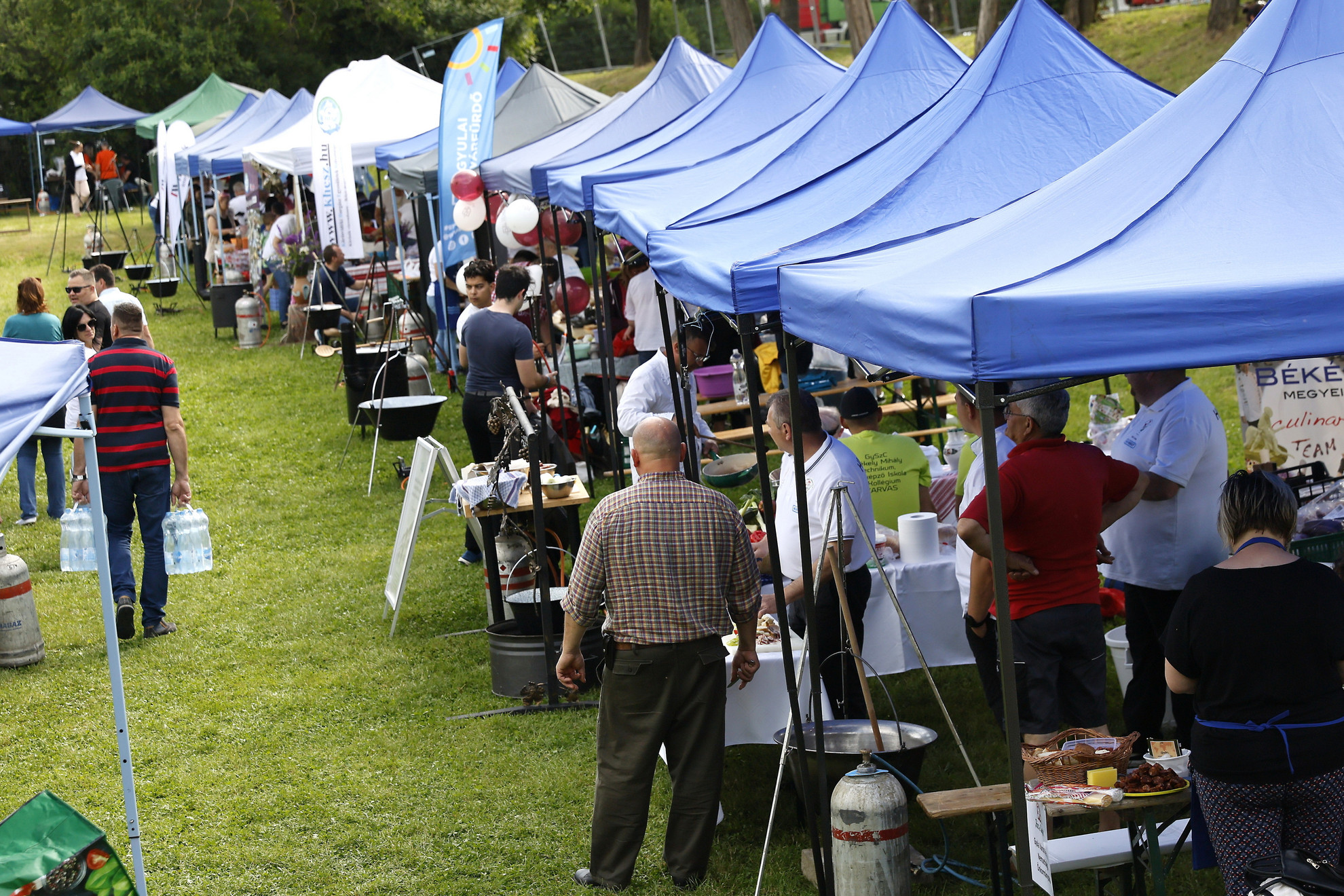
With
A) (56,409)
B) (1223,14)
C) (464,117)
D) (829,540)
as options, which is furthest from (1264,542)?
(1223,14)

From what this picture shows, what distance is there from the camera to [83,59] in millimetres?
39531

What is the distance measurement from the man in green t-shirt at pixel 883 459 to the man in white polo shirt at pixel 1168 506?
45.5 inches

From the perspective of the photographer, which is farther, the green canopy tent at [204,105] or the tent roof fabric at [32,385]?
the green canopy tent at [204,105]

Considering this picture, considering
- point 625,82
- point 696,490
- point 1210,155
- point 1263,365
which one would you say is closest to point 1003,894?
point 696,490

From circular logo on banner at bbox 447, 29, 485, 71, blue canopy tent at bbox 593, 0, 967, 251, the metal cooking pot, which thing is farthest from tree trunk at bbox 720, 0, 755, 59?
blue canopy tent at bbox 593, 0, 967, 251

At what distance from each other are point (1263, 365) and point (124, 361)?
20.2ft

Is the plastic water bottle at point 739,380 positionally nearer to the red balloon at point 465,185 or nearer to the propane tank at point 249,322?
the red balloon at point 465,185

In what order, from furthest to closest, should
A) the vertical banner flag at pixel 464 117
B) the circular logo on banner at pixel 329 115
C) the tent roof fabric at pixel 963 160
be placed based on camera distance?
the circular logo on banner at pixel 329 115, the vertical banner flag at pixel 464 117, the tent roof fabric at pixel 963 160

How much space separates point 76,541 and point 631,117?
229 inches

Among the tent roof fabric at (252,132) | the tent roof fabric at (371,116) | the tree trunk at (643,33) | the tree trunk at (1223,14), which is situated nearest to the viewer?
the tent roof fabric at (371,116)

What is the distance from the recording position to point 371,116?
17.0 m

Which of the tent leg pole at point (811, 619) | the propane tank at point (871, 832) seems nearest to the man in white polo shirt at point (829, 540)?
the tent leg pole at point (811, 619)

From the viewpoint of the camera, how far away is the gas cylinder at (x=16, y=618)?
7449 mm

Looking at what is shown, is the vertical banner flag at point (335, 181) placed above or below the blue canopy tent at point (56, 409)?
above
